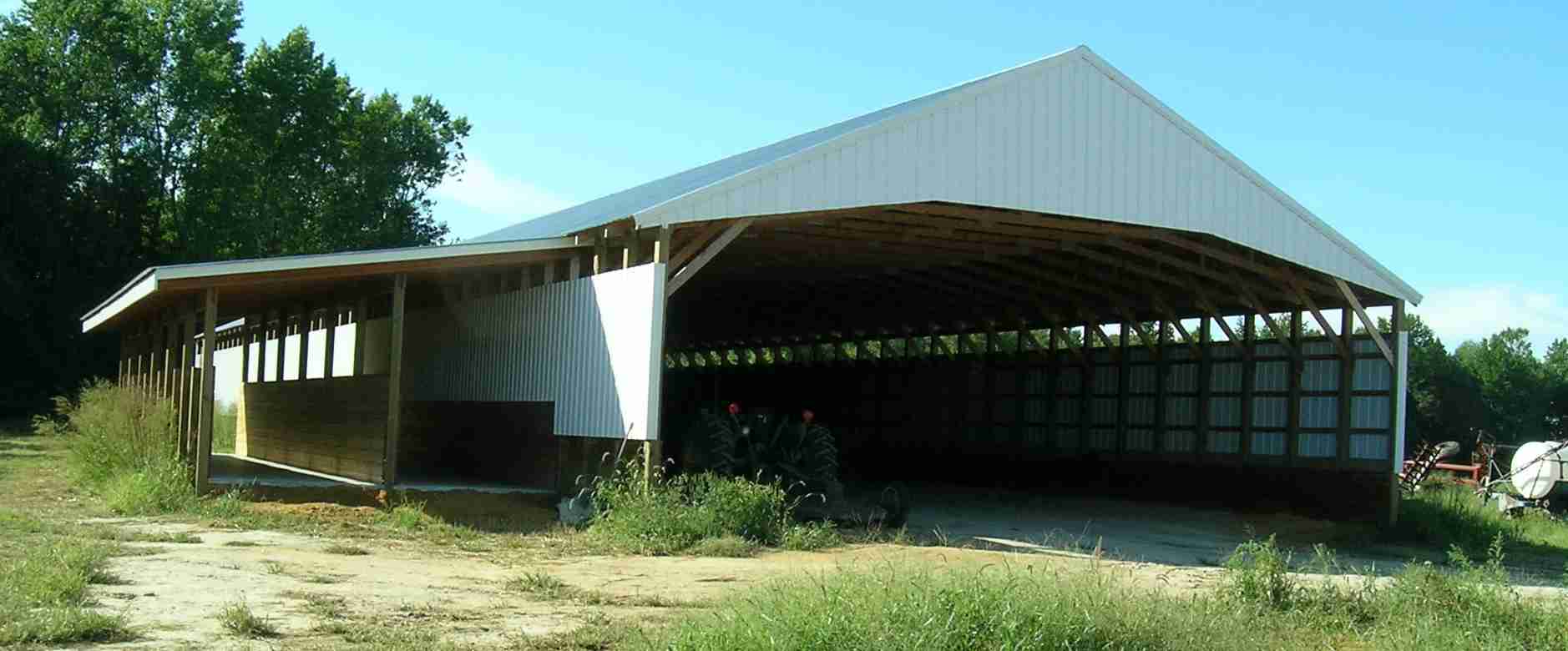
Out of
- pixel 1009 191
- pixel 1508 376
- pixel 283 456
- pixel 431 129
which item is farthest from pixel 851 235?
pixel 1508 376

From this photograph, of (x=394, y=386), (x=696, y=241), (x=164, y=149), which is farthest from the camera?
(x=164, y=149)

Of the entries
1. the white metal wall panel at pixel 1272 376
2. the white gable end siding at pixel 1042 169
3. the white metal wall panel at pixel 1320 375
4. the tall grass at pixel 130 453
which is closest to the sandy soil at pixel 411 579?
the tall grass at pixel 130 453

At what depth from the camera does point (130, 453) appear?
664 inches

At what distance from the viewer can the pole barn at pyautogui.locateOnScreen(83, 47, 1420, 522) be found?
15.9 m

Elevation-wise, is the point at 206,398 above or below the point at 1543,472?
above

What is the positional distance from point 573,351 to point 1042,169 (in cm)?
548

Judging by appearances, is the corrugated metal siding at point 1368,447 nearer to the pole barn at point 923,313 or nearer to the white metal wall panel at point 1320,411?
the pole barn at point 923,313

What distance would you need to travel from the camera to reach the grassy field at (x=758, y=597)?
727 cm

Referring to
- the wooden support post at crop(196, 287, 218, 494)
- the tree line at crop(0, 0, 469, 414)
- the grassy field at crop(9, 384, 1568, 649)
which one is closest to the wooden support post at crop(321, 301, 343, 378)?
the grassy field at crop(9, 384, 1568, 649)

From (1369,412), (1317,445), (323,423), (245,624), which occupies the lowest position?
(245,624)

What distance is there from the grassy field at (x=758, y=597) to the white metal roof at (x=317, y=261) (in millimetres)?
1903

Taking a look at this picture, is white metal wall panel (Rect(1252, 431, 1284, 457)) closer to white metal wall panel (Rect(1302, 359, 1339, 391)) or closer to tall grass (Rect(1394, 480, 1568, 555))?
white metal wall panel (Rect(1302, 359, 1339, 391))

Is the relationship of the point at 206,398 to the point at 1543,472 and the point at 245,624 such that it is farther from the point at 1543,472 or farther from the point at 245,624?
the point at 1543,472

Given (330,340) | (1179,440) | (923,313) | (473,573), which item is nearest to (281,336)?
(330,340)
